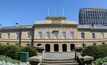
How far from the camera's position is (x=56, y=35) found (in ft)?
210

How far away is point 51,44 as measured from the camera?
6359cm

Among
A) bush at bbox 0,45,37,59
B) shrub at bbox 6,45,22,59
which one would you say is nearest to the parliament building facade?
bush at bbox 0,45,37,59

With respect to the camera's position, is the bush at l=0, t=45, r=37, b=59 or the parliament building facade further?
the parliament building facade

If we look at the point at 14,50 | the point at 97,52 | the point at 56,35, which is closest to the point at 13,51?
the point at 14,50

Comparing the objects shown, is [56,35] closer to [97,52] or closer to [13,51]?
[13,51]

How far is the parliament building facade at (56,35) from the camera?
63.6 meters

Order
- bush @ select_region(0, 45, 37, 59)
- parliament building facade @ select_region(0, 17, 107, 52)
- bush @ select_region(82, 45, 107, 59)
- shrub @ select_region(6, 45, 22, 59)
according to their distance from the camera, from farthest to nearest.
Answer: parliament building facade @ select_region(0, 17, 107, 52) < shrub @ select_region(6, 45, 22, 59) < bush @ select_region(0, 45, 37, 59) < bush @ select_region(82, 45, 107, 59)

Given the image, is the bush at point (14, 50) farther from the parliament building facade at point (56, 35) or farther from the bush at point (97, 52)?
the parliament building facade at point (56, 35)

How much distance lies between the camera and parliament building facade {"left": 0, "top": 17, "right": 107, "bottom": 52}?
6360 cm

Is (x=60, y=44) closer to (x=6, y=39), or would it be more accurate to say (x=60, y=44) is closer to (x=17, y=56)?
(x=6, y=39)

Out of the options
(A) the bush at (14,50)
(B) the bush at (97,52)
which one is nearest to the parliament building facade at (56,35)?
(A) the bush at (14,50)

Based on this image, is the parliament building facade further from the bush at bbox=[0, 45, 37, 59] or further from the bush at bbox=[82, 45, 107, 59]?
the bush at bbox=[82, 45, 107, 59]

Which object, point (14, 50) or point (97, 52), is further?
point (14, 50)

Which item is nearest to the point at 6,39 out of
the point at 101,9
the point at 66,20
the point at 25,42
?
the point at 25,42
